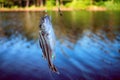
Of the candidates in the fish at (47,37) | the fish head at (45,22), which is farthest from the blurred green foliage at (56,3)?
the fish head at (45,22)

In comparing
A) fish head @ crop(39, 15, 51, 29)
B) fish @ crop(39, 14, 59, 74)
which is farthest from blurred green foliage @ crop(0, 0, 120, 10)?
fish head @ crop(39, 15, 51, 29)

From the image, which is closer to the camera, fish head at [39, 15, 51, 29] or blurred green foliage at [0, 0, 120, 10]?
fish head at [39, 15, 51, 29]

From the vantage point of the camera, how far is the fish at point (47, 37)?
2.80m

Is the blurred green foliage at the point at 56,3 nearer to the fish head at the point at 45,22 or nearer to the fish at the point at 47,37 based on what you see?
the fish at the point at 47,37

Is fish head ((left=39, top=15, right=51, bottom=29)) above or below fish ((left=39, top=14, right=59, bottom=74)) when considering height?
above

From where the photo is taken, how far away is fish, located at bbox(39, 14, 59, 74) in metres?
2.80

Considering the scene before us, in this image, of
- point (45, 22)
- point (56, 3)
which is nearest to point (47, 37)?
point (45, 22)

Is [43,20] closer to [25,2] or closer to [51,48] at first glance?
[51,48]

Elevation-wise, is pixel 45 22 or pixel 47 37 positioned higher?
pixel 45 22

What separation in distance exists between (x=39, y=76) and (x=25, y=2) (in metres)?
66.0

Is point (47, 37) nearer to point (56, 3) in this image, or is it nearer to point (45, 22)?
point (45, 22)

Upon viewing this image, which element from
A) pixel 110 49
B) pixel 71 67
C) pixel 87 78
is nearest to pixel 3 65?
pixel 71 67

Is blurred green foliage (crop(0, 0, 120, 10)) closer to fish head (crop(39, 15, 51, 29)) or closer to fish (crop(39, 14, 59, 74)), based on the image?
fish (crop(39, 14, 59, 74))

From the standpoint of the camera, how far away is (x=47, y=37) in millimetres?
2893
